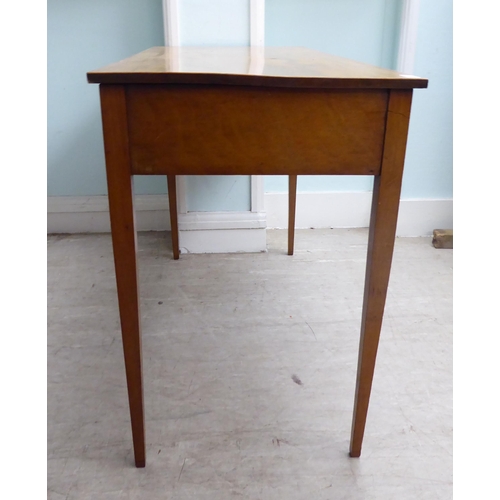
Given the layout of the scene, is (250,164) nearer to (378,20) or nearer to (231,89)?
(231,89)

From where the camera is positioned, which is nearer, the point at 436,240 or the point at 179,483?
the point at 179,483

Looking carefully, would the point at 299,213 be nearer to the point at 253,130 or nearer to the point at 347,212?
the point at 347,212

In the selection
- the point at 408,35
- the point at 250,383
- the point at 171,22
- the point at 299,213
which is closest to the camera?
the point at 250,383

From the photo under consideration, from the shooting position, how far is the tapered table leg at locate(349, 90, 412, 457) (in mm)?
731

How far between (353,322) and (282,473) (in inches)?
23.5

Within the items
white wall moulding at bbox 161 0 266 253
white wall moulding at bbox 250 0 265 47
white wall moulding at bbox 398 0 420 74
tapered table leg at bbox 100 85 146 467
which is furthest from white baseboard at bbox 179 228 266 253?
tapered table leg at bbox 100 85 146 467

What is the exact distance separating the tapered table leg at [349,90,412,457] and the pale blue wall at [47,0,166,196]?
1.41m

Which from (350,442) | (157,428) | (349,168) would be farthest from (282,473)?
(349,168)

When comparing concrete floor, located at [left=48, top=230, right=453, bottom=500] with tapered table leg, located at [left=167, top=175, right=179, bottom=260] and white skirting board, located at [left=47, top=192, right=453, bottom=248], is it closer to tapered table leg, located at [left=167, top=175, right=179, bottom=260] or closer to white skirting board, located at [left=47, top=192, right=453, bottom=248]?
tapered table leg, located at [left=167, top=175, right=179, bottom=260]

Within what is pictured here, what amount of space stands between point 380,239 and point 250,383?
0.51m

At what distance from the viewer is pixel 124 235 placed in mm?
798

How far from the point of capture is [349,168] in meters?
0.76

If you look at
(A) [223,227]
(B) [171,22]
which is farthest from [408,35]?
(A) [223,227]

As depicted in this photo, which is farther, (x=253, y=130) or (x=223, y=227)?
(x=223, y=227)
